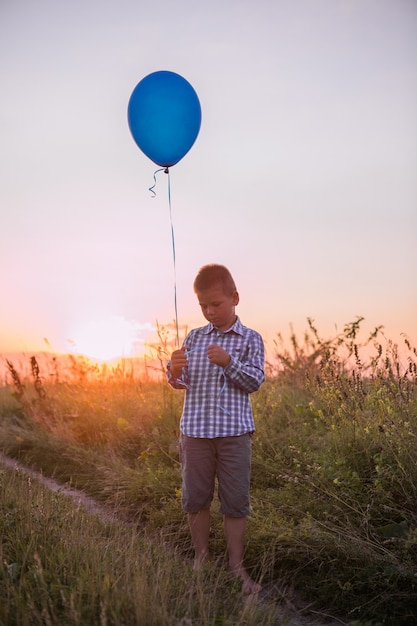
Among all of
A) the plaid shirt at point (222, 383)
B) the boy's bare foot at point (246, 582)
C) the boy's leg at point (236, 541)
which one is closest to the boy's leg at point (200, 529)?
the boy's leg at point (236, 541)

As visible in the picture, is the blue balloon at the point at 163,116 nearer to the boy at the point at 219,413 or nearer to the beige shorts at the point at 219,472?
the boy at the point at 219,413

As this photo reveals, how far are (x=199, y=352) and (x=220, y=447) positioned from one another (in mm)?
563

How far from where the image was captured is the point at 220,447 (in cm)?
350

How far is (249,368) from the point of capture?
3.47 meters

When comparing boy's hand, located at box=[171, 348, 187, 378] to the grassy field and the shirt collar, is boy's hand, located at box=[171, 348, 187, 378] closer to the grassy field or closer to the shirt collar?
the shirt collar

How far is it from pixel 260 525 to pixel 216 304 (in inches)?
57.2

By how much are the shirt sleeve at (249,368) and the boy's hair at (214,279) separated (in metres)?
0.34

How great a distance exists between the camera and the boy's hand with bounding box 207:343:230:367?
332 centimetres

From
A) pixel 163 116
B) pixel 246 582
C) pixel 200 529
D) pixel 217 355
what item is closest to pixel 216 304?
pixel 217 355

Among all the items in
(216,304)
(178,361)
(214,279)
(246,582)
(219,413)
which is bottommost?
(246,582)

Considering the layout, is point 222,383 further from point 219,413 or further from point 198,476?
point 198,476

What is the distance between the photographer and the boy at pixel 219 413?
3.46 meters

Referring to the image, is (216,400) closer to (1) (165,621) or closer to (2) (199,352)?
(2) (199,352)

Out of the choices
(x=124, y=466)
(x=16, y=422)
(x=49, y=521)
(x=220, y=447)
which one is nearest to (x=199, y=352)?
(x=220, y=447)
